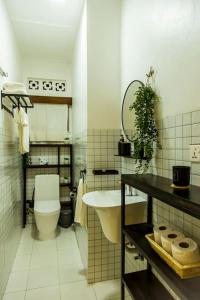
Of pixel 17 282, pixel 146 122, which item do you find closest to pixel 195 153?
pixel 146 122

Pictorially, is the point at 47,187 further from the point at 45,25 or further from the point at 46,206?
the point at 45,25

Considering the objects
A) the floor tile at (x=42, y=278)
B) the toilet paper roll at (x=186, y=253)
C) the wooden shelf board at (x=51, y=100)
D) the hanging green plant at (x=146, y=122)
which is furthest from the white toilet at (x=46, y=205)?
the toilet paper roll at (x=186, y=253)

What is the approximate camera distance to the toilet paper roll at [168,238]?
1.01 m

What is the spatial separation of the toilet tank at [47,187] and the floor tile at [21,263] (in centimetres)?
90

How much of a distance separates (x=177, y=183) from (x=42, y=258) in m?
2.09

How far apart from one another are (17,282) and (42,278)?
A: 0.23 metres

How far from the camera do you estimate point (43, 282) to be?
199 cm

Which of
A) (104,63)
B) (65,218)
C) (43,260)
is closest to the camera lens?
(104,63)

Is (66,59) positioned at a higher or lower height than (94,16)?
higher

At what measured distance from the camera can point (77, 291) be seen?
1.88m

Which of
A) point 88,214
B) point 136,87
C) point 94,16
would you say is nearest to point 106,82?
point 136,87

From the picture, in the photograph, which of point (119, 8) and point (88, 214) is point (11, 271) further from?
point (119, 8)

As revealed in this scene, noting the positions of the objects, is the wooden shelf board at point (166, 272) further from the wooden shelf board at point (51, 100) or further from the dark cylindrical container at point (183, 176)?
the wooden shelf board at point (51, 100)

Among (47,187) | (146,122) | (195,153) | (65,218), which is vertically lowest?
(65,218)
